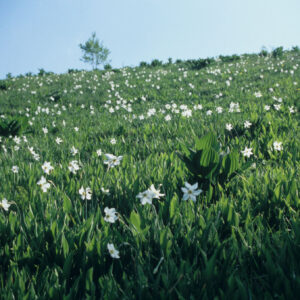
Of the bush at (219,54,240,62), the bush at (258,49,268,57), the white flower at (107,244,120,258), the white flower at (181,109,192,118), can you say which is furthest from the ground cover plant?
the bush at (258,49,268,57)

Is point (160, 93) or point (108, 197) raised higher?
point (160, 93)

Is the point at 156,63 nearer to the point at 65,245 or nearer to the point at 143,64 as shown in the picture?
the point at 143,64

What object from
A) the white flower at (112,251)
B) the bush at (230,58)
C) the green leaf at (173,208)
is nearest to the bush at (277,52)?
the bush at (230,58)

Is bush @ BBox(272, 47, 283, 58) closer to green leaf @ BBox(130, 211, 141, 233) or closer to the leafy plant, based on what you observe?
the leafy plant

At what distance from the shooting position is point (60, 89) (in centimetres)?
1062

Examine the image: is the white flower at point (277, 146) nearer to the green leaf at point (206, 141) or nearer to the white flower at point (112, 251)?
the green leaf at point (206, 141)

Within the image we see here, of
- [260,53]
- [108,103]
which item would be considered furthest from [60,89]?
[260,53]

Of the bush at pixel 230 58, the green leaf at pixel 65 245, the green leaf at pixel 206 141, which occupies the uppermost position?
the bush at pixel 230 58

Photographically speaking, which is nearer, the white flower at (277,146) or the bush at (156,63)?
the white flower at (277,146)

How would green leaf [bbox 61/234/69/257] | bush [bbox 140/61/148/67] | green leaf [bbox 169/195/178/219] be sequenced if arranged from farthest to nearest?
bush [bbox 140/61/148/67]
green leaf [bbox 169/195/178/219]
green leaf [bbox 61/234/69/257]

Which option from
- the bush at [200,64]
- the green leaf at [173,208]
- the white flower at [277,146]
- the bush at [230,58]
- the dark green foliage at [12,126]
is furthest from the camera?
the bush at [230,58]

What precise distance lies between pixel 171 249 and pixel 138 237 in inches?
8.1

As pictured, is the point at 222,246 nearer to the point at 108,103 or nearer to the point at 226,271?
the point at 226,271

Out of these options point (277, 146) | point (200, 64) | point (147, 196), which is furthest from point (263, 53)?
point (147, 196)
